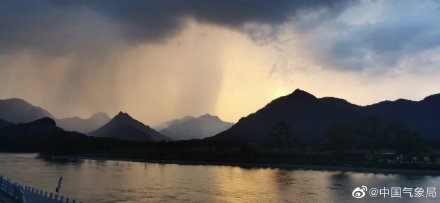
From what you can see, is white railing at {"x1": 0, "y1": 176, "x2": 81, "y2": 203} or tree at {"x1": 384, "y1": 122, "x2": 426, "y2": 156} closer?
white railing at {"x1": 0, "y1": 176, "x2": 81, "y2": 203}

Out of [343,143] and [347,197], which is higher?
[343,143]

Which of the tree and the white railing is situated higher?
the tree

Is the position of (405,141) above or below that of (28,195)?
above

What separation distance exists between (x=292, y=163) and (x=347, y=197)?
82650 millimetres

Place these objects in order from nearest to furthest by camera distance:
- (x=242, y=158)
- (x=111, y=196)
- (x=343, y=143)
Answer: (x=111, y=196)
(x=343, y=143)
(x=242, y=158)

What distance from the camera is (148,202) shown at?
176 ft

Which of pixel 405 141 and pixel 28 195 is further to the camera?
pixel 405 141

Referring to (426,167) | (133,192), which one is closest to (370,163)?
(426,167)

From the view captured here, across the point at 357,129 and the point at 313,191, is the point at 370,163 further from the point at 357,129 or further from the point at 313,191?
the point at 313,191

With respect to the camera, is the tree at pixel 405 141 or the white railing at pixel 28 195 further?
the tree at pixel 405 141

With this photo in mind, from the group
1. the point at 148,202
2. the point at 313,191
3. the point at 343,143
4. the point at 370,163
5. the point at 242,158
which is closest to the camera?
the point at 148,202

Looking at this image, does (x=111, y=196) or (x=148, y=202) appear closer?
(x=148, y=202)

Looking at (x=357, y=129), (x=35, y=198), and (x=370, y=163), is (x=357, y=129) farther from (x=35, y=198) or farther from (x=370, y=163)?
(x=35, y=198)

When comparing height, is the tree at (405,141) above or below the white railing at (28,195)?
above
